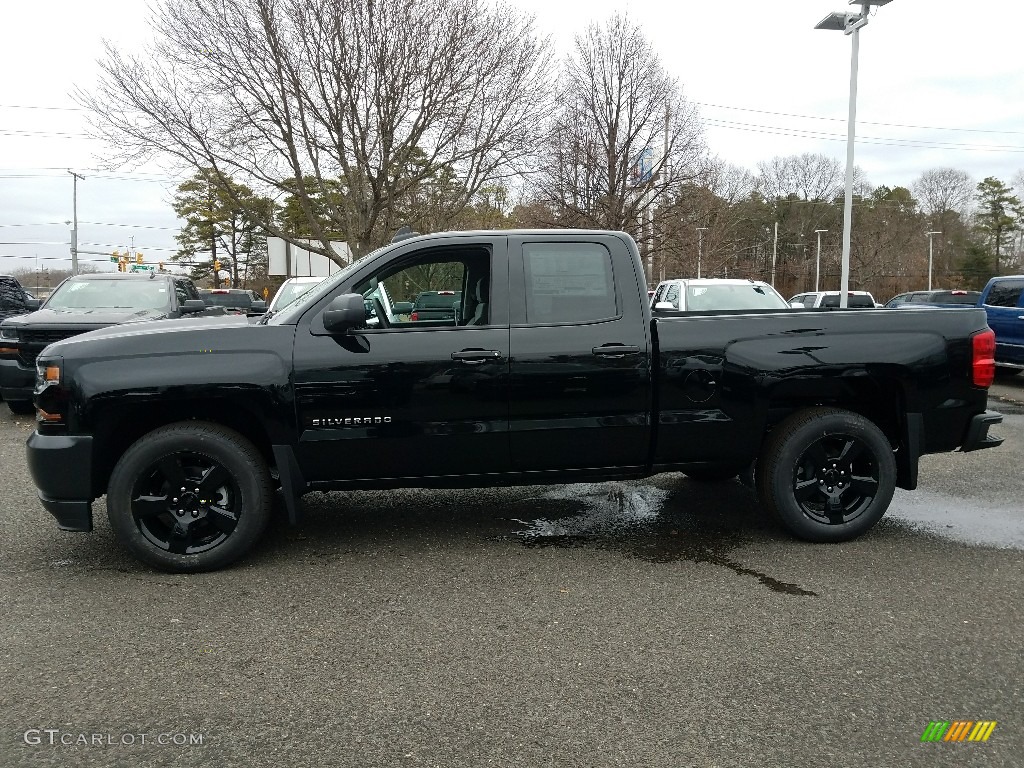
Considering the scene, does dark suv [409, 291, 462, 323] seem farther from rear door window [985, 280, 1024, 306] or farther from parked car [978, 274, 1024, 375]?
rear door window [985, 280, 1024, 306]

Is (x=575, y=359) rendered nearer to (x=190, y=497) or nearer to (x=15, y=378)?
(x=190, y=497)

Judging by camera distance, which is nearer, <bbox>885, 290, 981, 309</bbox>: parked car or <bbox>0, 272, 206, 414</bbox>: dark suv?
<bbox>0, 272, 206, 414</bbox>: dark suv

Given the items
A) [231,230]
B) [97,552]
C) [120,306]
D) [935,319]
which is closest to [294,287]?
[120,306]

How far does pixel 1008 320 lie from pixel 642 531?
11.0 meters

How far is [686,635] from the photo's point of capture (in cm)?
359

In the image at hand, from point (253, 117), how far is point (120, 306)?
12447 mm

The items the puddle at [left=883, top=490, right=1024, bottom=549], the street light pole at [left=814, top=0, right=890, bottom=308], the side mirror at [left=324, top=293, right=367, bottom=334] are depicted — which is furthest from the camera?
the street light pole at [left=814, top=0, right=890, bottom=308]

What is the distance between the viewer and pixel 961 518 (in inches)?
219

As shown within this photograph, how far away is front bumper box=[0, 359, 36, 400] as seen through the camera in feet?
30.2

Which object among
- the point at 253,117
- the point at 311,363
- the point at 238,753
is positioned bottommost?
the point at 238,753

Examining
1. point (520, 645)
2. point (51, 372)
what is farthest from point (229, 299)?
point (520, 645)

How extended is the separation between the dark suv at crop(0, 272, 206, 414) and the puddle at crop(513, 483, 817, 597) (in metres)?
6.02

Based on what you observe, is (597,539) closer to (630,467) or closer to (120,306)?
(630,467)

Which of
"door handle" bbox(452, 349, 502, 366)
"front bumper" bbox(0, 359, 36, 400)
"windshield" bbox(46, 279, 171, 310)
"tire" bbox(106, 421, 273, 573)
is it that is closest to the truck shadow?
"tire" bbox(106, 421, 273, 573)
